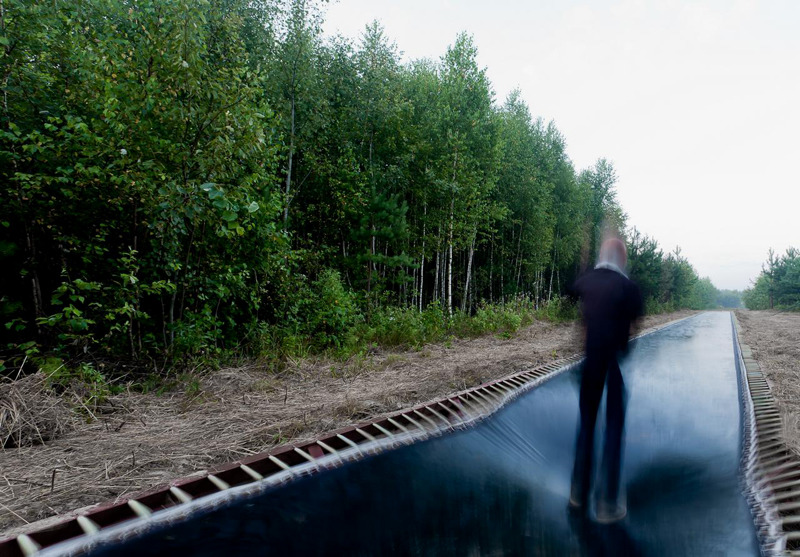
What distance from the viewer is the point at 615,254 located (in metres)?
3.04

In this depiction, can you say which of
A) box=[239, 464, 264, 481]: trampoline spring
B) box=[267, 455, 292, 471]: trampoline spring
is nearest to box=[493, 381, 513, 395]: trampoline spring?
box=[267, 455, 292, 471]: trampoline spring

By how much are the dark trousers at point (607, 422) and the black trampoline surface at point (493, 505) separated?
181 millimetres

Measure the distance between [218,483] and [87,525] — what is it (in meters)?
0.68

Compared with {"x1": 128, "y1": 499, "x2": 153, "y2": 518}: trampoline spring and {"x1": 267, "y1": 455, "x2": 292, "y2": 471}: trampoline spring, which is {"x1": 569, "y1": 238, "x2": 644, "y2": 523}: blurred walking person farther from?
{"x1": 128, "y1": 499, "x2": 153, "y2": 518}: trampoline spring

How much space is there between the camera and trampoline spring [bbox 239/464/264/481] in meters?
Result: 2.69

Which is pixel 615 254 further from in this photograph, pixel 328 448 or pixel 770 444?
pixel 328 448

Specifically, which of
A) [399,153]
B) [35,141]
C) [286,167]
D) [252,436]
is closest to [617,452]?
[252,436]

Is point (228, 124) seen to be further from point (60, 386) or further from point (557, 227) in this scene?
point (557, 227)

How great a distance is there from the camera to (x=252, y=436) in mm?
3330

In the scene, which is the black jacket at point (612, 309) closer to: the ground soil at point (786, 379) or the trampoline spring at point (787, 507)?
the trampoline spring at point (787, 507)

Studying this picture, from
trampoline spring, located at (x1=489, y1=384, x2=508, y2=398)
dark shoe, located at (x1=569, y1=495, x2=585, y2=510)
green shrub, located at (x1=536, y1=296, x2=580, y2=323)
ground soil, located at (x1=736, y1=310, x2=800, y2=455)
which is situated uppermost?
green shrub, located at (x1=536, y1=296, x2=580, y2=323)

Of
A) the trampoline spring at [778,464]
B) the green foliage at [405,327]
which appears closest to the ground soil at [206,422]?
the green foliage at [405,327]

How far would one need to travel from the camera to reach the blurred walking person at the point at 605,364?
2.80 metres

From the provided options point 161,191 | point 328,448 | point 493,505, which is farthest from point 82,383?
point 493,505
